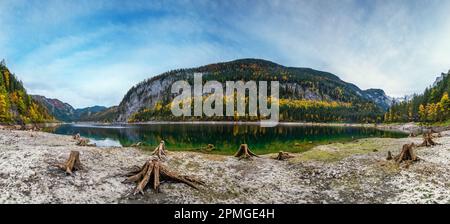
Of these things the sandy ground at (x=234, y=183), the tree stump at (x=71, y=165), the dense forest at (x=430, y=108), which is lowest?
the sandy ground at (x=234, y=183)

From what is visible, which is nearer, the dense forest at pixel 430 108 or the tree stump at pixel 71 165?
the tree stump at pixel 71 165

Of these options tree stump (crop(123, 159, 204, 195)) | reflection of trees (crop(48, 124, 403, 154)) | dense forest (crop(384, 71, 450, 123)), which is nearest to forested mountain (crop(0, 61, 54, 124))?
reflection of trees (crop(48, 124, 403, 154))

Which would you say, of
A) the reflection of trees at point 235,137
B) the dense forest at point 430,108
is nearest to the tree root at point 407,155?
the reflection of trees at point 235,137

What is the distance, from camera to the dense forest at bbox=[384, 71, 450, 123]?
12281 cm

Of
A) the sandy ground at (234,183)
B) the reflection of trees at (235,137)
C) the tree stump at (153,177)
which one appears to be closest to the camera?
the sandy ground at (234,183)

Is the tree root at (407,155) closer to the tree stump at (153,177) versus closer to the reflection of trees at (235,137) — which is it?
the tree stump at (153,177)

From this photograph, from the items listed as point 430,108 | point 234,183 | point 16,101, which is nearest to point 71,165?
point 234,183

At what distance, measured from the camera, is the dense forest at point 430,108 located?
12281 cm

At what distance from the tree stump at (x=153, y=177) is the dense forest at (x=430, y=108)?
134 m

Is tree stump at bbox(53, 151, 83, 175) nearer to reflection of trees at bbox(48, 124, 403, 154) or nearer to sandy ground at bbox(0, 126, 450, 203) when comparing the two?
sandy ground at bbox(0, 126, 450, 203)
